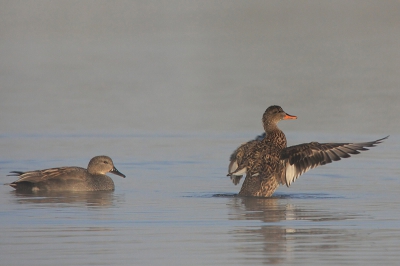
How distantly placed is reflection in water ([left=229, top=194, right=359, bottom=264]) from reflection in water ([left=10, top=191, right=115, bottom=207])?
5.08ft

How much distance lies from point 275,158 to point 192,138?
4577 mm

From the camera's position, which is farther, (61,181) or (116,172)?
(116,172)

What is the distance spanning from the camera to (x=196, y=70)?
28.2 meters

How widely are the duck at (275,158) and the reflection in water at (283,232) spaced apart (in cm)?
60

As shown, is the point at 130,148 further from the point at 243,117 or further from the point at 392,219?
the point at 392,219

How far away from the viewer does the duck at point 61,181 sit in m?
12.9

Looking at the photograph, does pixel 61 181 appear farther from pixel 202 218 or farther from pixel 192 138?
pixel 192 138

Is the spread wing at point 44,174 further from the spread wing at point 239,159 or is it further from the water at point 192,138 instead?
the spread wing at point 239,159

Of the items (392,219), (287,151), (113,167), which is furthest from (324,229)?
(113,167)

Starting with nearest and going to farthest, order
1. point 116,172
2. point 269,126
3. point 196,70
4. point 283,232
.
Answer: point 283,232 < point 269,126 < point 116,172 < point 196,70

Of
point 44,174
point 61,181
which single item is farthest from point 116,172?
point 44,174

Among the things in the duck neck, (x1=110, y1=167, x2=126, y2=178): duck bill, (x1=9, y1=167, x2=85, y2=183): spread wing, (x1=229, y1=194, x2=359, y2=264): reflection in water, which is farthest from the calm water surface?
the duck neck

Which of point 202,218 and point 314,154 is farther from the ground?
point 314,154

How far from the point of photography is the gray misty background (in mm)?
19172
